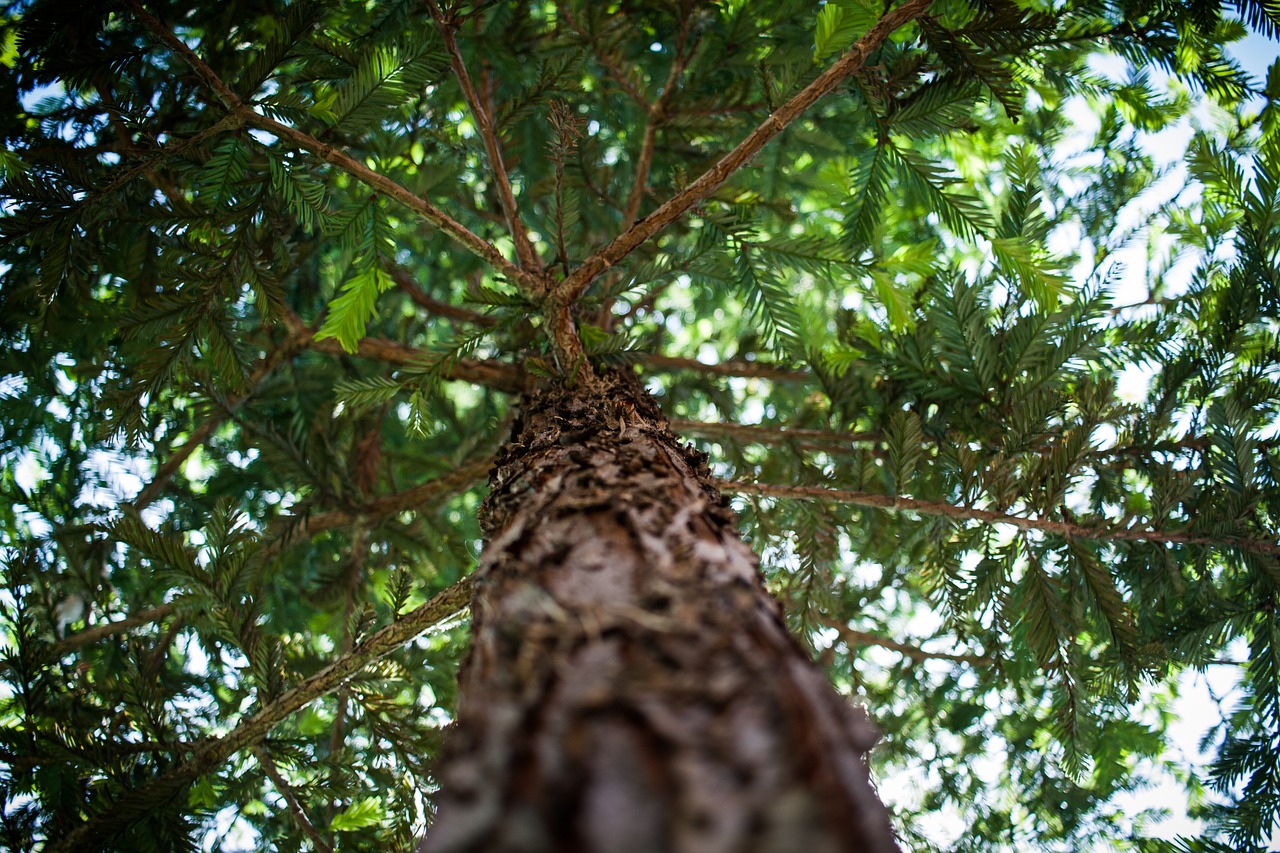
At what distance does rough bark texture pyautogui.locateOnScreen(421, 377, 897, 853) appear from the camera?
676mm

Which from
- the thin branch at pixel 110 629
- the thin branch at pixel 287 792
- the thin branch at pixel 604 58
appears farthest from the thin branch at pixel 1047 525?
the thin branch at pixel 110 629

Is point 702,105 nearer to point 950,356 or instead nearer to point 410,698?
point 950,356

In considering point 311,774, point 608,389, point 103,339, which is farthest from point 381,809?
point 103,339

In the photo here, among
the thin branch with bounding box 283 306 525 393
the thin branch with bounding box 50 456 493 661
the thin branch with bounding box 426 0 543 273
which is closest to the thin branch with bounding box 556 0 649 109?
the thin branch with bounding box 426 0 543 273

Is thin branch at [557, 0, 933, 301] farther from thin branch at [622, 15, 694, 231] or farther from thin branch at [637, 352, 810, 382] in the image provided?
thin branch at [637, 352, 810, 382]

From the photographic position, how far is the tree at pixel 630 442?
0.93 m

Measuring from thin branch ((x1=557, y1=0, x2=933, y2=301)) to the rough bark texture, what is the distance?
1.09 metres

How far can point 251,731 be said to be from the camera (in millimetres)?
2074

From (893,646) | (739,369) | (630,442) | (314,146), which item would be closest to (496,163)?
(314,146)

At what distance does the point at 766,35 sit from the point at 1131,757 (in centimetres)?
426

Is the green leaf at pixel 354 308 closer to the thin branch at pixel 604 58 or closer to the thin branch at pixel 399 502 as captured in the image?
the thin branch at pixel 399 502

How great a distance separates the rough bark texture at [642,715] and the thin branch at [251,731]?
0.81m

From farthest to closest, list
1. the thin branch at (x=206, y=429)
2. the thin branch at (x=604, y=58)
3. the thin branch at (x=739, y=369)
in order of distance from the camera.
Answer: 1. the thin branch at (x=739, y=369)
2. the thin branch at (x=206, y=429)
3. the thin branch at (x=604, y=58)

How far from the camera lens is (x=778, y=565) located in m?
3.38
